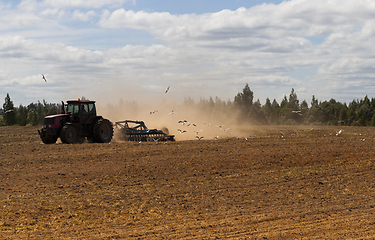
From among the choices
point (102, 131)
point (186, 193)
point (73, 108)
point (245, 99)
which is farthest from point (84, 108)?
point (245, 99)

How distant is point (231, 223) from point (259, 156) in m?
11.0

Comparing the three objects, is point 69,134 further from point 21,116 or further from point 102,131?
point 21,116

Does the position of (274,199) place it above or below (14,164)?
below

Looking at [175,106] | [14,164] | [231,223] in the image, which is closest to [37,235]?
[231,223]

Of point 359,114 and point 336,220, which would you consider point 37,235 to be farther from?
point 359,114

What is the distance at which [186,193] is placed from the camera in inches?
559

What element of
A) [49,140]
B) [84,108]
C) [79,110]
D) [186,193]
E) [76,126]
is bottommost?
[186,193]

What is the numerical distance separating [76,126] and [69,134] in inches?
32.8

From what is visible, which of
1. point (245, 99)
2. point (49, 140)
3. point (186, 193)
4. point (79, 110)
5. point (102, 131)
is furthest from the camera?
point (245, 99)

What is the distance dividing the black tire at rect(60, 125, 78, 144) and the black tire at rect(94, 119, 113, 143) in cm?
143

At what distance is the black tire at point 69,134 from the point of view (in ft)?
85.4

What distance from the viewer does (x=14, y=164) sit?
62.4 feet

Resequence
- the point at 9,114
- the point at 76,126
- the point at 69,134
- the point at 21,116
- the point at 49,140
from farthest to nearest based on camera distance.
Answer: the point at 21,116
the point at 9,114
the point at 76,126
the point at 49,140
the point at 69,134

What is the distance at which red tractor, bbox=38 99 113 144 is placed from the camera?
86.8 ft
